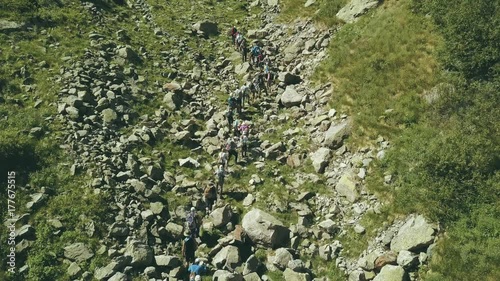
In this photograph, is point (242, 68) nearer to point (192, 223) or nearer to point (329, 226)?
point (192, 223)

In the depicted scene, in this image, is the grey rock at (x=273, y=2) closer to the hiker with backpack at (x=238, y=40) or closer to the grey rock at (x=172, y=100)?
the hiker with backpack at (x=238, y=40)

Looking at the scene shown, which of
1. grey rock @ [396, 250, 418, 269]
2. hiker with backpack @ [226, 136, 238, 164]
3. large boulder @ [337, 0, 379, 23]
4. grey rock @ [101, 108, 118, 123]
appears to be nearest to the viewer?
grey rock @ [396, 250, 418, 269]

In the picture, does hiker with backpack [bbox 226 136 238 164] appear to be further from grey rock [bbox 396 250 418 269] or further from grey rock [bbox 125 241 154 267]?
grey rock [bbox 396 250 418 269]

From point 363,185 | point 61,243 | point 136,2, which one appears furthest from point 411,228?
point 136,2

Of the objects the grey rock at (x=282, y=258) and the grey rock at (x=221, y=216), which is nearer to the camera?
the grey rock at (x=282, y=258)

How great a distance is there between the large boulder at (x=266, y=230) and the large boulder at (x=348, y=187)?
405 centimetres

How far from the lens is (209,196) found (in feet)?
74.8

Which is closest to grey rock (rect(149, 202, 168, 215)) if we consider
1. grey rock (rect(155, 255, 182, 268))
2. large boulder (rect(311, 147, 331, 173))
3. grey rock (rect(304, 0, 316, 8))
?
grey rock (rect(155, 255, 182, 268))

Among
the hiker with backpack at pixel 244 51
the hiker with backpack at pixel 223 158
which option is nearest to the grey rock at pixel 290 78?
the hiker with backpack at pixel 244 51

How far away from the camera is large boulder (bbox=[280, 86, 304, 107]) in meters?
29.8

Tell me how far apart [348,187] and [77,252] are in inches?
572

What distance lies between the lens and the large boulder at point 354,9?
3412 centimetres

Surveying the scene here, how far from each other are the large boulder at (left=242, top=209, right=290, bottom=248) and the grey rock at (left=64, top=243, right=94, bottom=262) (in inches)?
308

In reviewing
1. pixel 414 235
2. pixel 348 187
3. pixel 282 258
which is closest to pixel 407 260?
pixel 414 235
